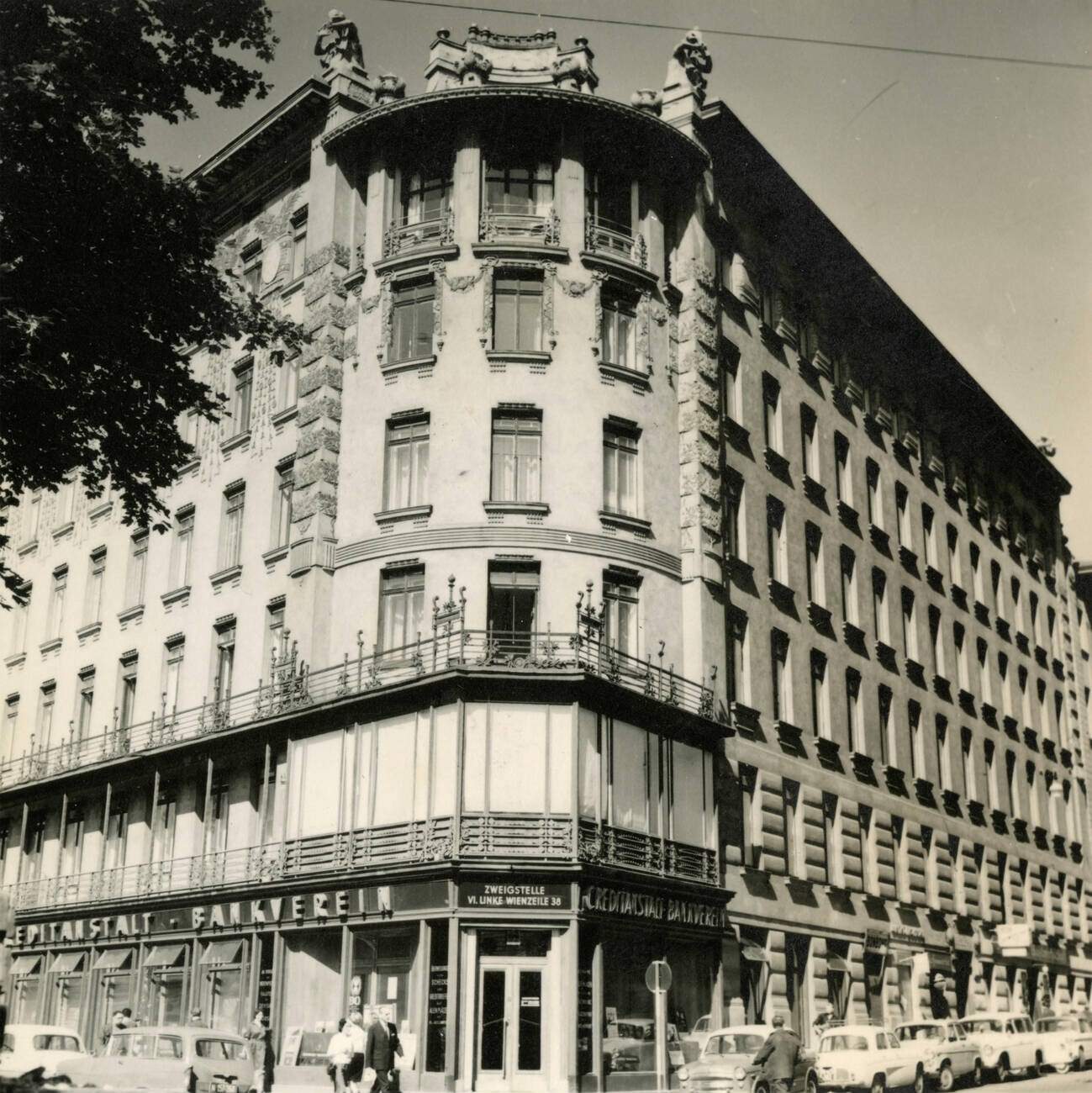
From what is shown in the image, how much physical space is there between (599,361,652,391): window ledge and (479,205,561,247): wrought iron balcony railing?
3121 millimetres

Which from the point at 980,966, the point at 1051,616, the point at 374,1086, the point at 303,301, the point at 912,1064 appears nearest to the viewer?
the point at 374,1086

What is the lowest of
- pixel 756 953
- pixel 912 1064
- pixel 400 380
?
pixel 912 1064

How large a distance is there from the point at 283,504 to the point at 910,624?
21.0 meters

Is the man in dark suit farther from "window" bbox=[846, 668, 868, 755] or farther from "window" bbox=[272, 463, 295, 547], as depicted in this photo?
"window" bbox=[846, 668, 868, 755]

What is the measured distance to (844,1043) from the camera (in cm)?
2834

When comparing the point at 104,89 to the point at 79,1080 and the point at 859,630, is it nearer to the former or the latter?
the point at 79,1080

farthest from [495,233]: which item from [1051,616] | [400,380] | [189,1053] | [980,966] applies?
[1051,616]

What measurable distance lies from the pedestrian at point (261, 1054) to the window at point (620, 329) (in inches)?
645

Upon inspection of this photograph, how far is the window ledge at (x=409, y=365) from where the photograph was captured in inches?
1293

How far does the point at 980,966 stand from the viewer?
4431 cm

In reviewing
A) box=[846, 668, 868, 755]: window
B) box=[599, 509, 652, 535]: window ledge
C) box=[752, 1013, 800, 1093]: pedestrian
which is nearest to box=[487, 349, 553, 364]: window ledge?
box=[599, 509, 652, 535]: window ledge

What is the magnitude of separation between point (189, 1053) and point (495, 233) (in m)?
19.0

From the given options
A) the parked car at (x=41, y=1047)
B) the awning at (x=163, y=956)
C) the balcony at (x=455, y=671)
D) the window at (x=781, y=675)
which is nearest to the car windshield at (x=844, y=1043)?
the balcony at (x=455, y=671)

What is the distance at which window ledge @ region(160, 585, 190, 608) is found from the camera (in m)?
38.6
